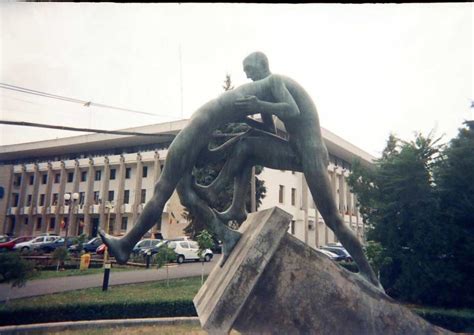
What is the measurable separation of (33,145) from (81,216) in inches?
396

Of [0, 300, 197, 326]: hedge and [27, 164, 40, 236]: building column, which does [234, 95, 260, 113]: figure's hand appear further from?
[27, 164, 40, 236]: building column

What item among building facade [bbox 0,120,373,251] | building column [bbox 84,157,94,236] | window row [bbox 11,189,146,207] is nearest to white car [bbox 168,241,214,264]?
building facade [bbox 0,120,373,251]

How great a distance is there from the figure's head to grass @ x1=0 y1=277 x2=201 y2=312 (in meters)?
5.75

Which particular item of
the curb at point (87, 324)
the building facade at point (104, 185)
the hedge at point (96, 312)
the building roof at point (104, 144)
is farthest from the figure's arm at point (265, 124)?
the building roof at point (104, 144)

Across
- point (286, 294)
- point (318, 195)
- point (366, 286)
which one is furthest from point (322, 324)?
point (318, 195)

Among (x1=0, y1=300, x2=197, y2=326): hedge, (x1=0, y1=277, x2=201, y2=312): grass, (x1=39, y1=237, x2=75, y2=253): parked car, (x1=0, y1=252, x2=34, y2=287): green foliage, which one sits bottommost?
(x1=39, y1=237, x2=75, y2=253): parked car

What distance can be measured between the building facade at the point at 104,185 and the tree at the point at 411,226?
1561cm

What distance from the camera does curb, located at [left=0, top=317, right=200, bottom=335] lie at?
21.3 feet

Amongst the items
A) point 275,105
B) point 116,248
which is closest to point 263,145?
point 275,105

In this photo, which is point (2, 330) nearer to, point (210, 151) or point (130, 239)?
point (130, 239)

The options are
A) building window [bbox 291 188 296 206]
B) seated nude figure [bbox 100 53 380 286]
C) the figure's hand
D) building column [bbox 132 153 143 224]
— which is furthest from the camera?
building column [bbox 132 153 143 224]

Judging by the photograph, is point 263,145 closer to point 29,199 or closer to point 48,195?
point 48,195

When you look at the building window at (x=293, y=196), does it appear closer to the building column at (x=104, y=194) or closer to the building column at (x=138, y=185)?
the building column at (x=138, y=185)

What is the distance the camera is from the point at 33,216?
4138 centimetres
